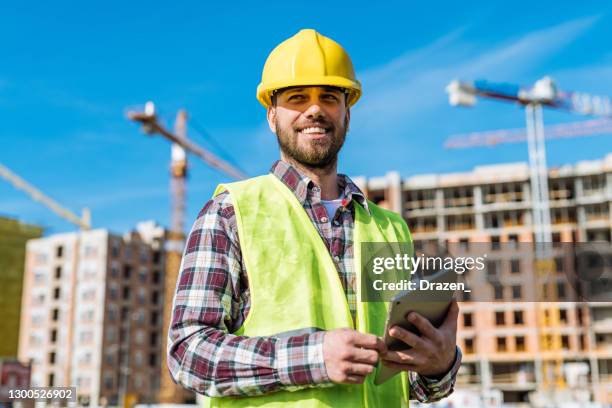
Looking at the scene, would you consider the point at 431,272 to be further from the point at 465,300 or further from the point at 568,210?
the point at 568,210

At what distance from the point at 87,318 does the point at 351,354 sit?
6987 centimetres

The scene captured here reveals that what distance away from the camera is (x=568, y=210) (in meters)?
68.5

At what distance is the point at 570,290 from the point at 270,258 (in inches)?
35.1

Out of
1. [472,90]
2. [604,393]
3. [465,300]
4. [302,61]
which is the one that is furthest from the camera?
[472,90]

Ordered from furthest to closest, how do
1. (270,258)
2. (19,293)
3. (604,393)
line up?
(19,293), (604,393), (270,258)

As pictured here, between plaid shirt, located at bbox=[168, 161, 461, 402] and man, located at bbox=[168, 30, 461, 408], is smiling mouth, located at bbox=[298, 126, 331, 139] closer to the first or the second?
man, located at bbox=[168, 30, 461, 408]

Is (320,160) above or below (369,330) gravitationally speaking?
above

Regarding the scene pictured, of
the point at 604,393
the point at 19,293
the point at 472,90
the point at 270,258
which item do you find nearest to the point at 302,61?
the point at 270,258

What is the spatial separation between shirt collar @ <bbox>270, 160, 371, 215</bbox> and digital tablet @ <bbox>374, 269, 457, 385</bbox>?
2.12ft

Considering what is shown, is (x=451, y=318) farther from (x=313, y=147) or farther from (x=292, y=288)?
(x=313, y=147)

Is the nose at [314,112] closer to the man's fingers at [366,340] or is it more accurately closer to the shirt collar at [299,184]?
the shirt collar at [299,184]

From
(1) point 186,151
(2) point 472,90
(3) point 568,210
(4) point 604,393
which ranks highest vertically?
(2) point 472,90

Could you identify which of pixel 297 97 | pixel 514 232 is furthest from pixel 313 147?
pixel 514 232

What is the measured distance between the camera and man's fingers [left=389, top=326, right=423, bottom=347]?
1.88 meters
